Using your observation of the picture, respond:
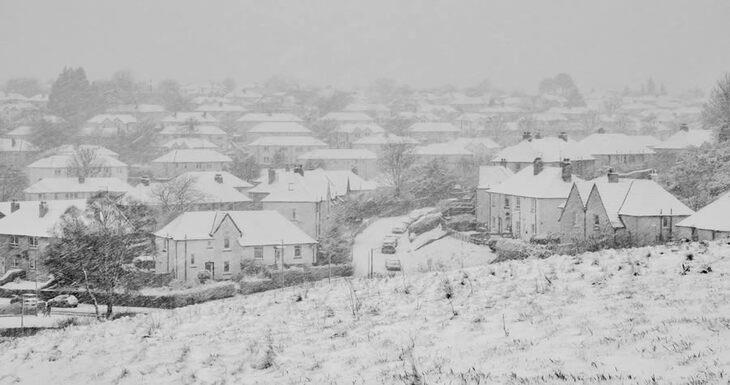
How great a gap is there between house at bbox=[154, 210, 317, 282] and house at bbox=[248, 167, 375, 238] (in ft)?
36.1

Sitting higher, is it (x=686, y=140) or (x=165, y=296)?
(x=686, y=140)

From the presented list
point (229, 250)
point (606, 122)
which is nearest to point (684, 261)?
point (229, 250)

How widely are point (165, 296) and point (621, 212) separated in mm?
29501

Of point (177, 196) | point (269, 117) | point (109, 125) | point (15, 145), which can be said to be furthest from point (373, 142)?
point (15, 145)

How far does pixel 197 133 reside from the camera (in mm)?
127375

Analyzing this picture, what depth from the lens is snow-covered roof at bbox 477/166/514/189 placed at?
225 feet

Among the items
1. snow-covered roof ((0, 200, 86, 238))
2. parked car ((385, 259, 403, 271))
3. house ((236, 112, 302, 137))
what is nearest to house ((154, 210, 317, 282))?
parked car ((385, 259, 403, 271))

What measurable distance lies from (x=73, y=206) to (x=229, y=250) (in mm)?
15202

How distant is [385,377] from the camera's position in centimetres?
1276

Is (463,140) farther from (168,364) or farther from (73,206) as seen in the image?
(168,364)

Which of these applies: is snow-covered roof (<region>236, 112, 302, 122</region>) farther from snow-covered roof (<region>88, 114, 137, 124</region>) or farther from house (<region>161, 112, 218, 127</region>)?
snow-covered roof (<region>88, 114, 137, 124</region>)

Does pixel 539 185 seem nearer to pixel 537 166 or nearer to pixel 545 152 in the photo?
pixel 537 166

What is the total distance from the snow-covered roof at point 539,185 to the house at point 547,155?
15966mm

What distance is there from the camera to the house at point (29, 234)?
61.3 meters
